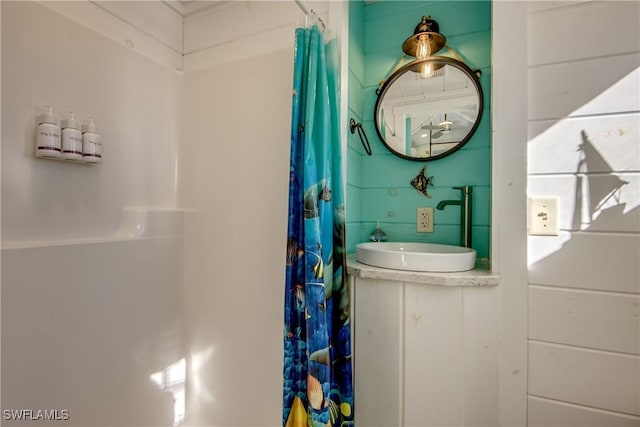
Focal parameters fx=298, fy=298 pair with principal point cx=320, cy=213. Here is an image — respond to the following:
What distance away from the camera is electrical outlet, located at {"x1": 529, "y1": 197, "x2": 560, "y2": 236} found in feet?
3.23

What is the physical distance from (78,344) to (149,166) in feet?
2.72

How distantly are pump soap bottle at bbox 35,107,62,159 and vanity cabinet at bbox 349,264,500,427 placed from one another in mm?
1178

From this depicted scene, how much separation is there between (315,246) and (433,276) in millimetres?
416

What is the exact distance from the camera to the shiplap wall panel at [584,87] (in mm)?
938

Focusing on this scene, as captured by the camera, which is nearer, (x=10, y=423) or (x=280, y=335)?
(x=10, y=423)

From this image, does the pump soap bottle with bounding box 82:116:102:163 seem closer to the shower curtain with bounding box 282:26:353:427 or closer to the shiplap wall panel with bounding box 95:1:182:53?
A: the shiplap wall panel with bounding box 95:1:182:53

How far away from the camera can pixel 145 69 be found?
1470 mm

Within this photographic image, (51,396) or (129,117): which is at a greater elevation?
(129,117)

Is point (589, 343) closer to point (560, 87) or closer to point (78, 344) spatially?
point (560, 87)

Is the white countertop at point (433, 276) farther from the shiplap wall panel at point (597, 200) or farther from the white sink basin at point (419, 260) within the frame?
the shiplap wall panel at point (597, 200)

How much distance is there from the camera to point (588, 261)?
953mm

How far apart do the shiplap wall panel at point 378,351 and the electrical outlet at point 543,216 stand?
49cm

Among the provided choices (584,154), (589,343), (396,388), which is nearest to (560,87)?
(584,154)

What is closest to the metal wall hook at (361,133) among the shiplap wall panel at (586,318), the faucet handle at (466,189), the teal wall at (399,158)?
the teal wall at (399,158)
